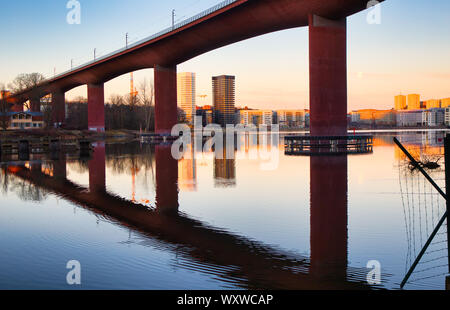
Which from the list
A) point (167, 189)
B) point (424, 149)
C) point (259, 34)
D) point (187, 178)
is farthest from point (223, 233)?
point (259, 34)

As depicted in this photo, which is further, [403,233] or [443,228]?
[443,228]

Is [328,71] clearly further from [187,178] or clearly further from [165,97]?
[165,97]

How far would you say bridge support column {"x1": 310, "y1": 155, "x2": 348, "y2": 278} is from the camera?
22.1 feet

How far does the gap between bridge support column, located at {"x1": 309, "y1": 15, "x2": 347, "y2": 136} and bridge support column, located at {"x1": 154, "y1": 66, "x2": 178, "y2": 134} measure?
28081mm

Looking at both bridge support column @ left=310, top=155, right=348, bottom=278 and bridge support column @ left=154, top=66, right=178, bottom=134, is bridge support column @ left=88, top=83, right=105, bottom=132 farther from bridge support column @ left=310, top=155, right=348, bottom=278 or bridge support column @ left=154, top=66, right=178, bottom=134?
bridge support column @ left=310, top=155, right=348, bottom=278

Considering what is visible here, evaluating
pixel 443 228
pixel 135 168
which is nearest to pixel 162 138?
pixel 135 168

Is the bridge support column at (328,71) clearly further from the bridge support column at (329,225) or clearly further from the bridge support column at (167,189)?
the bridge support column at (329,225)

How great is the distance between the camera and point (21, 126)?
87375 millimetres

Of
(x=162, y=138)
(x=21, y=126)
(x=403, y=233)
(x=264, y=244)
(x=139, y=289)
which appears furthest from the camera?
(x=21, y=126)

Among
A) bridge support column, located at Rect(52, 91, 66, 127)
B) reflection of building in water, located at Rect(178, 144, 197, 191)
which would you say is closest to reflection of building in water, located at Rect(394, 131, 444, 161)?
reflection of building in water, located at Rect(178, 144, 197, 191)

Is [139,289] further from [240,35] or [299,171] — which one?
[240,35]

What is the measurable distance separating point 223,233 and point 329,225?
2.47 m

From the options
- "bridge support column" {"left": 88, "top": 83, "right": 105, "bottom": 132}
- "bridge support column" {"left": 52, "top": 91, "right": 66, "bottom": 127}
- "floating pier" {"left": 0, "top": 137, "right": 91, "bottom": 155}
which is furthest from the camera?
"bridge support column" {"left": 52, "top": 91, "right": 66, "bottom": 127}
